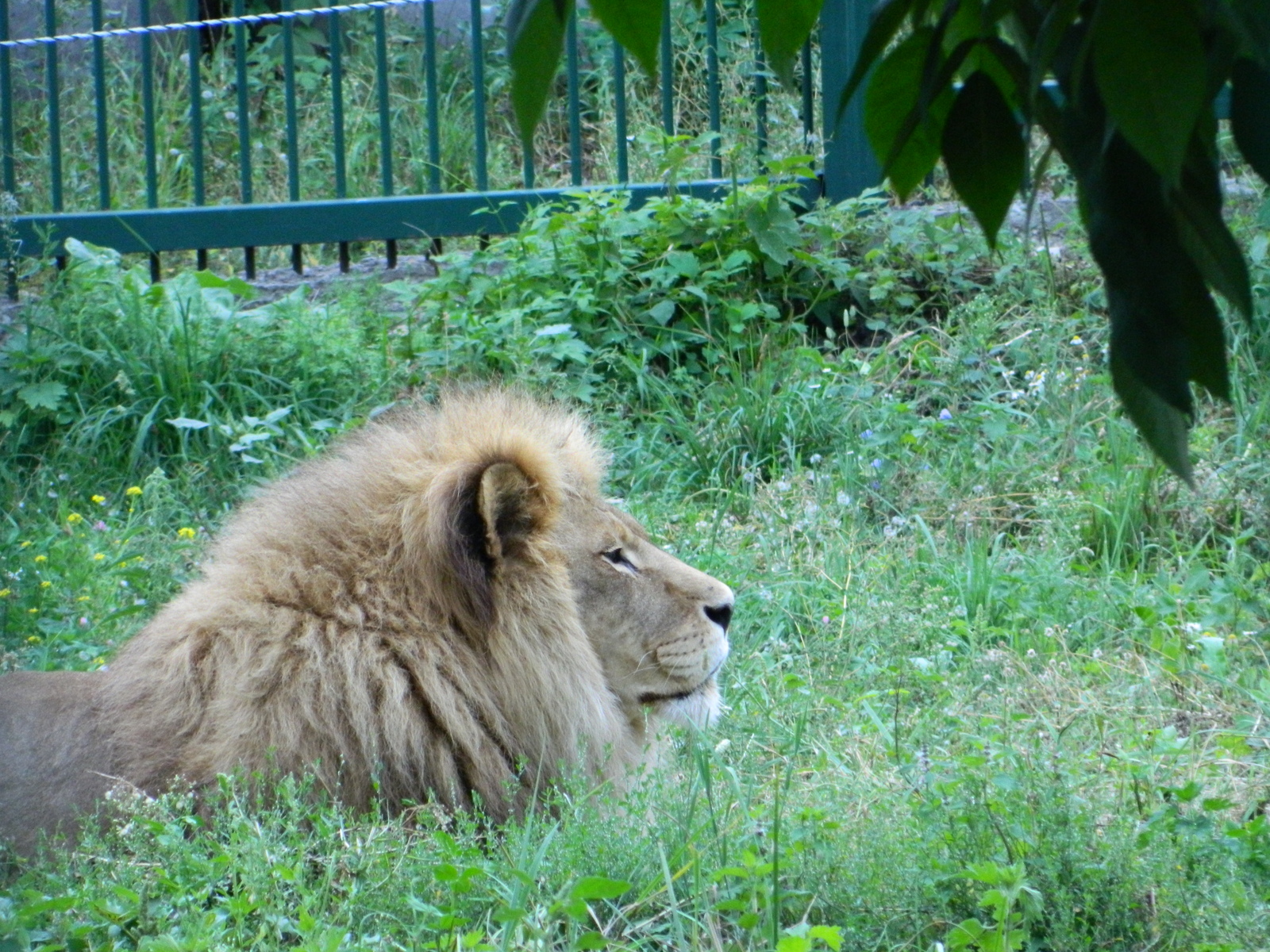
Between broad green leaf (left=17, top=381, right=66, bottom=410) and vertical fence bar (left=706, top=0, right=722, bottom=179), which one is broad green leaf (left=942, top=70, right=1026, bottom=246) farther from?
vertical fence bar (left=706, top=0, right=722, bottom=179)

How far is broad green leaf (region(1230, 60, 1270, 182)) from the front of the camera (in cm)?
93

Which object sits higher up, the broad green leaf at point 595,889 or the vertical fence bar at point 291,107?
the vertical fence bar at point 291,107

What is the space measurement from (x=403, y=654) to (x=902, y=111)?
1.62 meters

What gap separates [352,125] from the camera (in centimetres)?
873

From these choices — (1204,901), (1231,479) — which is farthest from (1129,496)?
(1204,901)

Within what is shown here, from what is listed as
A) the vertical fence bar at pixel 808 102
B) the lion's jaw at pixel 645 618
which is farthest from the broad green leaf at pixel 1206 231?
the vertical fence bar at pixel 808 102

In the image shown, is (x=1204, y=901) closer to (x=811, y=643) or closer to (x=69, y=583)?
(x=811, y=643)

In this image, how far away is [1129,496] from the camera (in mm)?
4277

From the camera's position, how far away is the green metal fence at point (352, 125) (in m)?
6.30

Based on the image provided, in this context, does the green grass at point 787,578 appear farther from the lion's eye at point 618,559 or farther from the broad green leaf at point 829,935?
the lion's eye at point 618,559

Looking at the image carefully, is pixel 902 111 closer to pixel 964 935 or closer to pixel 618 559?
pixel 964 935

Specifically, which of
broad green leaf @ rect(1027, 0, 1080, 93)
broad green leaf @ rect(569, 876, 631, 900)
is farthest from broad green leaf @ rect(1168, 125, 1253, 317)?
broad green leaf @ rect(569, 876, 631, 900)

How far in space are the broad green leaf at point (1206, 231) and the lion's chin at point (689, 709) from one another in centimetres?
213

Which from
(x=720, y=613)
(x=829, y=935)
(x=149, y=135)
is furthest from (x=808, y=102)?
(x=829, y=935)
